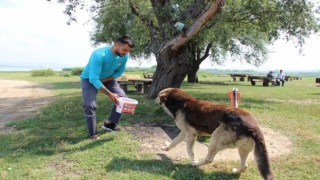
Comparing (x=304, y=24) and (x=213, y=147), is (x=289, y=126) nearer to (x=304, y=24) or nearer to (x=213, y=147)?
(x=213, y=147)

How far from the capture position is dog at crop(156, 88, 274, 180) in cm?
476

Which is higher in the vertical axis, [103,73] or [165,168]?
[103,73]

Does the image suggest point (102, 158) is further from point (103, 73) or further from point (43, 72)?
point (43, 72)

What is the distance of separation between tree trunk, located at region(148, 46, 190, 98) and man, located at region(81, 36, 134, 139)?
451 cm

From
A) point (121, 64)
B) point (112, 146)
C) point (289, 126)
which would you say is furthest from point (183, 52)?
point (112, 146)

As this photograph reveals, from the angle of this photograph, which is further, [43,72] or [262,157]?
[43,72]

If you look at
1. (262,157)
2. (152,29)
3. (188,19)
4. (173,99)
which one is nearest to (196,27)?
(188,19)

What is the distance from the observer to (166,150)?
6.28 m

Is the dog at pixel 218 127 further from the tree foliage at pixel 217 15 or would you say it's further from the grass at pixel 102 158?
the tree foliage at pixel 217 15

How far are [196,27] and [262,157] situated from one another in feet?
20.9

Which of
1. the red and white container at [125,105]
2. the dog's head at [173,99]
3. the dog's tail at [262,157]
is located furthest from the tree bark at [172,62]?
the dog's tail at [262,157]

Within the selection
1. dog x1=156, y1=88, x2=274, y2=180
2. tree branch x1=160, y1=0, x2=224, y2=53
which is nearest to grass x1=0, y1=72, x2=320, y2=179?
dog x1=156, y1=88, x2=274, y2=180

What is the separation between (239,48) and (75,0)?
24.4 metres

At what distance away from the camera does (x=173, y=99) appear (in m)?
5.93
